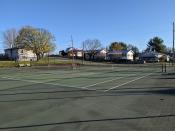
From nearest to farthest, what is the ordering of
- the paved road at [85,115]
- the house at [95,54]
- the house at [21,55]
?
the paved road at [85,115], the house at [21,55], the house at [95,54]

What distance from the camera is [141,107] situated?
1403cm

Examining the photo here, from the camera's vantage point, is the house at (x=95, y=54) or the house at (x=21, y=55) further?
the house at (x=95, y=54)

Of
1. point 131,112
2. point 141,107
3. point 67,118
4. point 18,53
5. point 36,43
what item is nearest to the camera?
point 67,118

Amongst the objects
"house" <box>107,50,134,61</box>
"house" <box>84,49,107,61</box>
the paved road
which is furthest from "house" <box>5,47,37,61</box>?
the paved road

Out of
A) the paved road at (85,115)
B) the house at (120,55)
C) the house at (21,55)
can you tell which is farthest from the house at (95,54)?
the paved road at (85,115)

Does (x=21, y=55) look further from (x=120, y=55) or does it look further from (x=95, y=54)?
(x=120, y=55)

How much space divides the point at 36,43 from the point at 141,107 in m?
102

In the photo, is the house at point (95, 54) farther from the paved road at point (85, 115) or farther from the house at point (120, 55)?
the paved road at point (85, 115)

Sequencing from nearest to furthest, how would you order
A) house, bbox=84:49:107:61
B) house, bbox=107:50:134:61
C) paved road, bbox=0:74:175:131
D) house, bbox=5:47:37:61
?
paved road, bbox=0:74:175:131 → house, bbox=5:47:37:61 → house, bbox=107:50:134:61 → house, bbox=84:49:107:61

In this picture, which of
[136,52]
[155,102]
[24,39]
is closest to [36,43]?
[24,39]

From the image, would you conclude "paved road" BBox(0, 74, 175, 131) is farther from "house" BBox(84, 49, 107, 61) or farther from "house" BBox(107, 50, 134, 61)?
"house" BBox(84, 49, 107, 61)

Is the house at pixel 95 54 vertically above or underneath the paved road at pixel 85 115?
above

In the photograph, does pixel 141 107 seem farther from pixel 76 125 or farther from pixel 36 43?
pixel 36 43

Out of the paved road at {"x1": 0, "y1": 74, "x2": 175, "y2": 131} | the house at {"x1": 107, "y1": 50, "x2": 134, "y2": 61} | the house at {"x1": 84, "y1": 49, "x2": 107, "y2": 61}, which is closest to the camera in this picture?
the paved road at {"x1": 0, "y1": 74, "x2": 175, "y2": 131}
